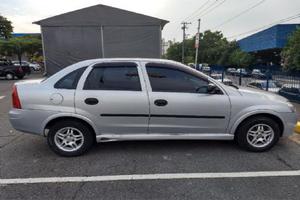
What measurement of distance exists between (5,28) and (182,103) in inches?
1903

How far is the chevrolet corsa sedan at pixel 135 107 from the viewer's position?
379 cm

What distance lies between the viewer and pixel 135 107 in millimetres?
3816

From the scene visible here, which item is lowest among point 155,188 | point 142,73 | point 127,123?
point 155,188

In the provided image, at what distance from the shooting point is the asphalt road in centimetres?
292

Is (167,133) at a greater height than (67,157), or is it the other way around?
(167,133)

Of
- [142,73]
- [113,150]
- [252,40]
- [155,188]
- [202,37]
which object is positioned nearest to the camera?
[155,188]

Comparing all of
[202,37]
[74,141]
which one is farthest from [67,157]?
[202,37]

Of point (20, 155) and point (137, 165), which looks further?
point (20, 155)

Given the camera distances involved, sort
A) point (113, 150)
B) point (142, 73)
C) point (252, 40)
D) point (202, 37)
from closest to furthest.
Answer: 1. point (142, 73)
2. point (113, 150)
3. point (252, 40)
4. point (202, 37)

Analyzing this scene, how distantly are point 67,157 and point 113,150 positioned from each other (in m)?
0.77

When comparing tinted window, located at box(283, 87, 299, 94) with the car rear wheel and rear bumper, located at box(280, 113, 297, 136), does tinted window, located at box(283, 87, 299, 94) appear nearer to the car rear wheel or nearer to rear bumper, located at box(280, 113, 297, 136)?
rear bumper, located at box(280, 113, 297, 136)

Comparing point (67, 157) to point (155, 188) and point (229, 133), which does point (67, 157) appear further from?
point (229, 133)

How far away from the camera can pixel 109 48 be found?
50.8 feet

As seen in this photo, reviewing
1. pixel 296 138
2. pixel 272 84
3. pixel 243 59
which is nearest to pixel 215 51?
pixel 243 59
